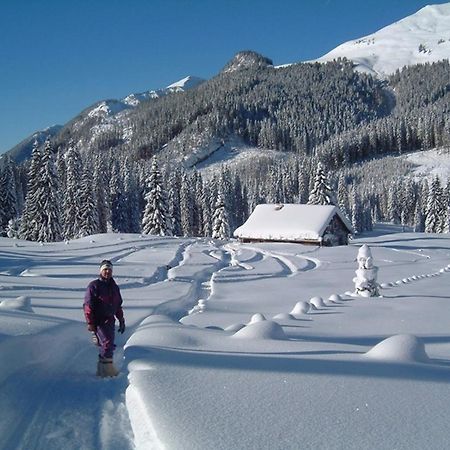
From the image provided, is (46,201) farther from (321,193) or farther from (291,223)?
(321,193)

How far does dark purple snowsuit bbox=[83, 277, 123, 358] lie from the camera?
670 cm

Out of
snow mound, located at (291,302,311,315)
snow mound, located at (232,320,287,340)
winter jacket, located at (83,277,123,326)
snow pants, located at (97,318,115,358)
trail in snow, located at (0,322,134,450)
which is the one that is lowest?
snow mound, located at (291,302,311,315)

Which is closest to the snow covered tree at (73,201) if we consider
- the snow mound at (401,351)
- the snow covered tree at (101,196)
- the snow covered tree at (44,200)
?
the snow covered tree at (44,200)

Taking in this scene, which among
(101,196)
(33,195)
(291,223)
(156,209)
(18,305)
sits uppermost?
(101,196)

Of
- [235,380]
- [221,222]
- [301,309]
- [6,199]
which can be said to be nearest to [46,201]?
[6,199]

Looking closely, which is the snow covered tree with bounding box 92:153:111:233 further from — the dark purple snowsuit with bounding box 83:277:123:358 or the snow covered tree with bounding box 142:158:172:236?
the dark purple snowsuit with bounding box 83:277:123:358

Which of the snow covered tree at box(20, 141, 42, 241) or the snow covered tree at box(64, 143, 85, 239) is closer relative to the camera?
the snow covered tree at box(20, 141, 42, 241)

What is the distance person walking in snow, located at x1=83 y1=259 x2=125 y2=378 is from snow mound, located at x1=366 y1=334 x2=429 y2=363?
362cm

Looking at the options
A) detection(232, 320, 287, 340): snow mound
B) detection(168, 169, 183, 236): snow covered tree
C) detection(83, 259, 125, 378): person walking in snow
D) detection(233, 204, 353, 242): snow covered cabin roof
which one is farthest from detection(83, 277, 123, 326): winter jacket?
detection(168, 169, 183, 236): snow covered tree

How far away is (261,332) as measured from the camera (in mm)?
7453

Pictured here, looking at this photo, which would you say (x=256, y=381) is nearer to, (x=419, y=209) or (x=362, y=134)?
(x=419, y=209)

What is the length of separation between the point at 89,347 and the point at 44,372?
1.56 m

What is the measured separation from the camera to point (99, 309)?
6.79 m

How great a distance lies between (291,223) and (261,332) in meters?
36.8
